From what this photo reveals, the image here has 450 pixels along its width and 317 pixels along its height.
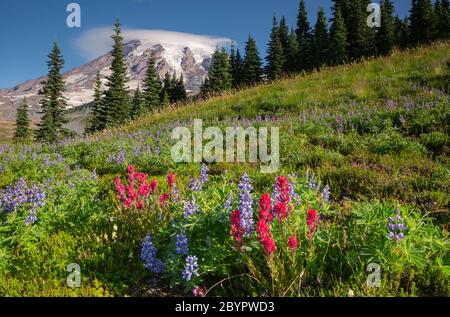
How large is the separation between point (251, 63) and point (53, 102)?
3115cm

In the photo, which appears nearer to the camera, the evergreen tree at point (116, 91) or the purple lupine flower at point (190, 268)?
the purple lupine flower at point (190, 268)

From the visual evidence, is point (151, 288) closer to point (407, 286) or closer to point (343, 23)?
point (407, 286)

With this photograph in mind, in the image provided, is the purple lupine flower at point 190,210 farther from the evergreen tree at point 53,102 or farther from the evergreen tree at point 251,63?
the evergreen tree at point 251,63

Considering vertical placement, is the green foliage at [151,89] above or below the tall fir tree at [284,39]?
below

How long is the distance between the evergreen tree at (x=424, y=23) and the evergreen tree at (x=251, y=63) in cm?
2282

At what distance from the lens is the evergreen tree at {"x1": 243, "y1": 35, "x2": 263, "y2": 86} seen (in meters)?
56.5

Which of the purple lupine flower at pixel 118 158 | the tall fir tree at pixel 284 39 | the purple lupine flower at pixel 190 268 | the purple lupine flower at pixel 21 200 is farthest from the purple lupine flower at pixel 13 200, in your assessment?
the tall fir tree at pixel 284 39

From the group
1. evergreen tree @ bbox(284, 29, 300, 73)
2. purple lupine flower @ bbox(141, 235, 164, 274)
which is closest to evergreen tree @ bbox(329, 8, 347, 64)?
evergreen tree @ bbox(284, 29, 300, 73)

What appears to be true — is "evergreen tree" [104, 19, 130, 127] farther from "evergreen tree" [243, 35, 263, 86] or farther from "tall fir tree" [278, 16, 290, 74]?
"tall fir tree" [278, 16, 290, 74]

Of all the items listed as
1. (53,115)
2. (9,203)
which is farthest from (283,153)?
(53,115)

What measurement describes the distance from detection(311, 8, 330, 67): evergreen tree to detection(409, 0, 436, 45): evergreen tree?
1073 cm

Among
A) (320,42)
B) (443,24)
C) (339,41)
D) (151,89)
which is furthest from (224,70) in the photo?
(443,24)

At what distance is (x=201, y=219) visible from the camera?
3725 millimetres

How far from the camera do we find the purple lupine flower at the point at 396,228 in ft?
9.90
